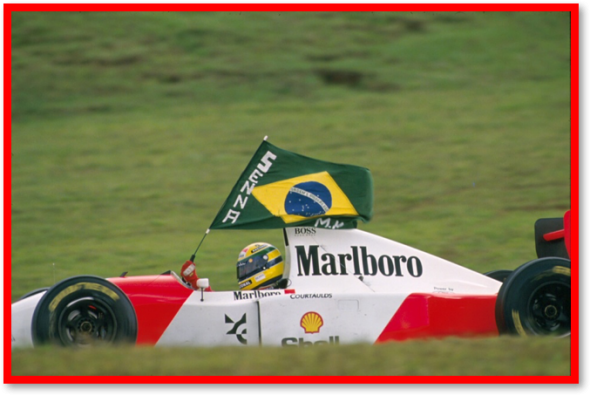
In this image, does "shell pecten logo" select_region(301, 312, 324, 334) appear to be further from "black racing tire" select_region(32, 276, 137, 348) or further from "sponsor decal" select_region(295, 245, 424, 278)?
"black racing tire" select_region(32, 276, 137, 348)

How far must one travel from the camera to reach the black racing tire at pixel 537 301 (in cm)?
620

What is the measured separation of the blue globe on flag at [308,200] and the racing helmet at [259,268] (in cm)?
38

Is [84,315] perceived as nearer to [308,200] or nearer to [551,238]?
[308,200]

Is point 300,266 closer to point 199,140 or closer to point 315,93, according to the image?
point 199,140

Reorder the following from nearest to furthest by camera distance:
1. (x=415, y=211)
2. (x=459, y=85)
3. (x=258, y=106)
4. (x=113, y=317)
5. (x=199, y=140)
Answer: (x=113, y=317) → (x=415, y=211) → (x=199, y=140) → (x=258, y=106) → (x=459, y=85)

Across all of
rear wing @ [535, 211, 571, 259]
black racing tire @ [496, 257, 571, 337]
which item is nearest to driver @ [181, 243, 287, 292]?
black racing tire @ [496, 257, 571, 337]

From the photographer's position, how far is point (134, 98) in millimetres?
20094

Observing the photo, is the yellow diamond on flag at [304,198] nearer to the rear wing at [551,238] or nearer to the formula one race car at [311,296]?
the formula one race car at [311,296]

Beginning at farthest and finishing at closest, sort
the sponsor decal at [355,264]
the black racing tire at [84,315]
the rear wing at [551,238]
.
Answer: the rear wing at [551,238], the sponsor decal at [355,264], the black racing tire at [84,315]

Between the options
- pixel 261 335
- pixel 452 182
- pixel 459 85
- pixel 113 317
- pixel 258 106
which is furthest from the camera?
pixel 459 85

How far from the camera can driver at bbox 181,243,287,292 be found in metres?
6.55

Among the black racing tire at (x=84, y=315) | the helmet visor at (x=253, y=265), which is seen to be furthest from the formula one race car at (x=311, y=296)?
the helmet visor at (x=253, y=265)

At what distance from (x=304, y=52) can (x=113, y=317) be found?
17326mm

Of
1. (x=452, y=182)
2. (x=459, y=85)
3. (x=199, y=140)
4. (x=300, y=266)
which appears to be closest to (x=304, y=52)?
(x=459, y=85)
